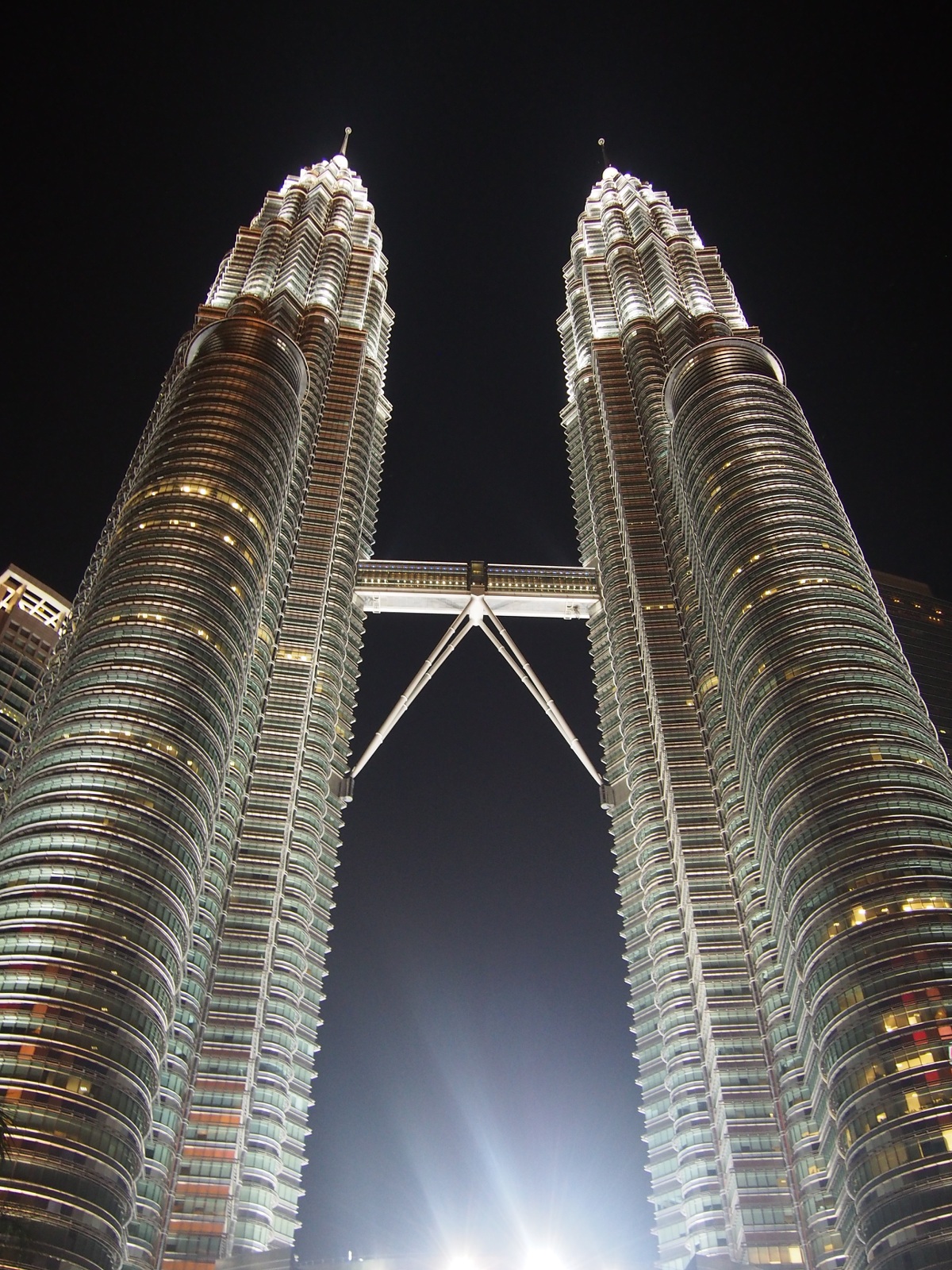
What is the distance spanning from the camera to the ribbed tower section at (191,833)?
72750mm

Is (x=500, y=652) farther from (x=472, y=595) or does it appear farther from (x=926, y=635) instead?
(x=926, y=635)

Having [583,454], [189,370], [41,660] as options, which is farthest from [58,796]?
[41,660]

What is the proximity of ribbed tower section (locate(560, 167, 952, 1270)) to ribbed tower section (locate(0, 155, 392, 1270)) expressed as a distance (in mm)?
28685

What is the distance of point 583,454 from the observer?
154 metres

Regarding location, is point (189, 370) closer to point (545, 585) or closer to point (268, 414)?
point (268, 414)

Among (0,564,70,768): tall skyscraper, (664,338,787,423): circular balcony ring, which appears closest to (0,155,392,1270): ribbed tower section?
(664,338,787,423): circular balcony ring

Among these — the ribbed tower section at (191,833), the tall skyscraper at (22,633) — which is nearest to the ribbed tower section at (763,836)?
the ribbed tower section at (191,833)

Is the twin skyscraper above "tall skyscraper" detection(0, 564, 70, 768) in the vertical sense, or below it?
below

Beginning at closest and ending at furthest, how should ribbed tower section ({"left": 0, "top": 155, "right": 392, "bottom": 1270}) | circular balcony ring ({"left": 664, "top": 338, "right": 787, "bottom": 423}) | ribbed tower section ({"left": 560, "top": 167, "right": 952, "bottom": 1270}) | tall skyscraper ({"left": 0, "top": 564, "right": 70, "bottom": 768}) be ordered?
ribbed tower section ({"left": 0, "top": 155, "right": 392, "bottom": 1270}) < ribbed tower section ({"left": 560, "top": 167, "right": 952, "bottom": 1270}) < circular balcony ring ({"left": 664, "top": 338, "right": 787, "bottom": 423}) < tall skyscraper ({"left": 0, "top": 564, "right": 70, "bottom": 768})

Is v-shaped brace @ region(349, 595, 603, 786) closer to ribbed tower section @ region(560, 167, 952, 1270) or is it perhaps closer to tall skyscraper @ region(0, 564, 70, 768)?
ribbed tower section @ region(560, 167, 952, 1270)

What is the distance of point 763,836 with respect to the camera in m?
93.8

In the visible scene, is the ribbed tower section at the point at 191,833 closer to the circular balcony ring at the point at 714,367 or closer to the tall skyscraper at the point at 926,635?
the circular balcony ring at the point at 714,367

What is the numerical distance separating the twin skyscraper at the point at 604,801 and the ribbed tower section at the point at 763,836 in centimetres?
30

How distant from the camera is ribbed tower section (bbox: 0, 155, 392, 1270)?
72.8 m
